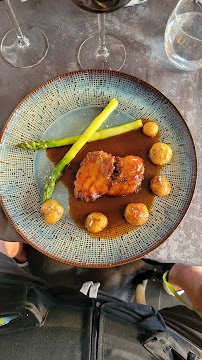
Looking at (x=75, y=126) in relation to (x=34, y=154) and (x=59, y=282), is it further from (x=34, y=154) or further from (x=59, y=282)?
(x=59, y=282)

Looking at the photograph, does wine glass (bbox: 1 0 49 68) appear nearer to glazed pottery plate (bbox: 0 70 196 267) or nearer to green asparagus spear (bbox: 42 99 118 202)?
glazed pottery plate (bbox: 0 70 196 267)

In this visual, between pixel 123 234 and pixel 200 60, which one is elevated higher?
pixel 200 60

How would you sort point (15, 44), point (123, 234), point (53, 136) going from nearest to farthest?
1. point (123, 234)
2. point (53, 136)
3. point (15, 44)

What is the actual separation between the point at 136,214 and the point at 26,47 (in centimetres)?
106

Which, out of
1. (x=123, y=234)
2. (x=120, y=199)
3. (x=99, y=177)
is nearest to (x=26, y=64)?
(x=99, y=177)

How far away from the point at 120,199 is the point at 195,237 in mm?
384

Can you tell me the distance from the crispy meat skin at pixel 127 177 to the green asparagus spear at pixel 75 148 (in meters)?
0.21

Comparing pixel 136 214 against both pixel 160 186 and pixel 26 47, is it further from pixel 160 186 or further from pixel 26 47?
pixel 26 47

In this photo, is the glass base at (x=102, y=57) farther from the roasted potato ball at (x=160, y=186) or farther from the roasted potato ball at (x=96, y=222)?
the roasted potato ball at (x=96, y=222)

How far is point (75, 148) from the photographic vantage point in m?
1.53

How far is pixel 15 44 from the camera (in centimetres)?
172

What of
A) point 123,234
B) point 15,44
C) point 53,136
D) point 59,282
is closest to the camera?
point 123,234

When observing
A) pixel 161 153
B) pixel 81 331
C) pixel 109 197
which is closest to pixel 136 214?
pixel 109 197

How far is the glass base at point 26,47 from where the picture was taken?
1.67 metres
